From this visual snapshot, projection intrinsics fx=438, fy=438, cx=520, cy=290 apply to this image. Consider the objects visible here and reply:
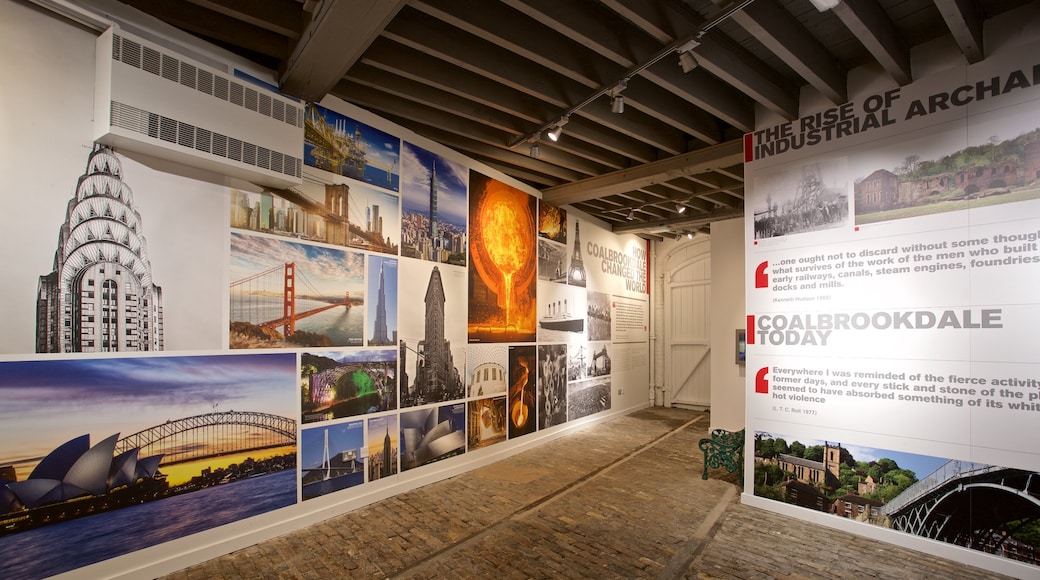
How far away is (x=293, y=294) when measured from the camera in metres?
3.61

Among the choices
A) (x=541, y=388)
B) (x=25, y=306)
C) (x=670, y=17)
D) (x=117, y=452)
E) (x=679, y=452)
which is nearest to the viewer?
(x=25, y=306)

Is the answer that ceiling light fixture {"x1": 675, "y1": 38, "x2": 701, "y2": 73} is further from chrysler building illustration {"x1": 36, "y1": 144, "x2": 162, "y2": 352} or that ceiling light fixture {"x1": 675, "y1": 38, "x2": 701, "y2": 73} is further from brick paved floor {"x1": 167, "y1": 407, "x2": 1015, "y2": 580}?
chrysler building illustration {"x1": 36, "y1": 144, "x2": 162, "y2": 352}

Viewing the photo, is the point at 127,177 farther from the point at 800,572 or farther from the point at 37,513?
the point at 800,572

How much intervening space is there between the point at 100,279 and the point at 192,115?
117cm

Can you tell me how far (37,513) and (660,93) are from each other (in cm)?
546

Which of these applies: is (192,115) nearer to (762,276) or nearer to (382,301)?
(382,301)

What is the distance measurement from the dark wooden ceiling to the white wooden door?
4.79 meters

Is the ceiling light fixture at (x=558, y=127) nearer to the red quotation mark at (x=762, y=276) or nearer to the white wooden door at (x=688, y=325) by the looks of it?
the red quotation mark at (x=762, y=276)

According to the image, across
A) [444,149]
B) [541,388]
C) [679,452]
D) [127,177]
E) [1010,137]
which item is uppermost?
[444,149]

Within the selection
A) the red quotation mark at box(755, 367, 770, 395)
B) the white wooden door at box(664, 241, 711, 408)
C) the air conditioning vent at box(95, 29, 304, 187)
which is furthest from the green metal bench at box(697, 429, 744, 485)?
the air conditioning vent at box(95, 29, 304, 187)

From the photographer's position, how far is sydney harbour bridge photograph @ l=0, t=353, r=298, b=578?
96.2 inches

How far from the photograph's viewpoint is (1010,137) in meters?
3.13

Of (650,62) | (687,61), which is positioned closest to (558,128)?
(650,62)

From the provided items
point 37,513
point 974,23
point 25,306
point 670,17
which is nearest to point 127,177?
point 25,306
